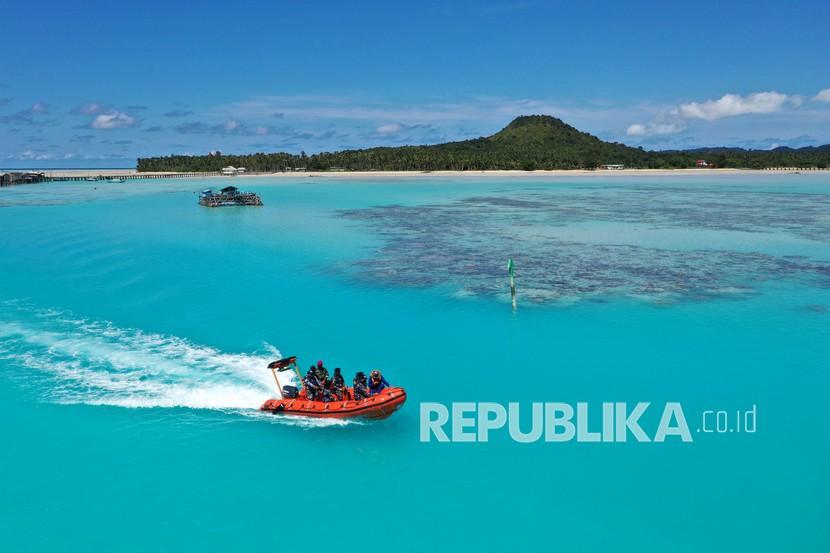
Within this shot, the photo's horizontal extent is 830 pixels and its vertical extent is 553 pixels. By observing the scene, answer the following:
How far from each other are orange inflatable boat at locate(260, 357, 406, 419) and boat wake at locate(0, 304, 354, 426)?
33 centimetres

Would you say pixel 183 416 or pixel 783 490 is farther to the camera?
pixel 183 416

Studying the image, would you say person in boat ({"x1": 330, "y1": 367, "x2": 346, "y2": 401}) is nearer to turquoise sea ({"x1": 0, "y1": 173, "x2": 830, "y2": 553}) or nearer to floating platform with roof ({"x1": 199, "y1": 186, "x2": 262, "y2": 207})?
turquoise sea ({"x1": 0, "y1": 173, "x2": 830, "y2": 553})

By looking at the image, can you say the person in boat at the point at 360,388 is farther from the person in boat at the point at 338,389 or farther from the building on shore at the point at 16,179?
the building on shore at the point at 16,179

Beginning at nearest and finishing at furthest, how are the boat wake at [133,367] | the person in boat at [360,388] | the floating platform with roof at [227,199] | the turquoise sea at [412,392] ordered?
the turquoise sea at [412,392]
the person in boat at [360,388]
the boat wake at [133,367]
the floating platform with roof at [227,199]

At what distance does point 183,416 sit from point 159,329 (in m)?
8.61

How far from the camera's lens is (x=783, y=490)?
13.6m

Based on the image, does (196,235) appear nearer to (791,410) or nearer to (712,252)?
(712,252)

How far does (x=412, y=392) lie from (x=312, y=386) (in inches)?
132

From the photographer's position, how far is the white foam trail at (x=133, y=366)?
18453mm

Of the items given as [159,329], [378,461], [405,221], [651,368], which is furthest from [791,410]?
[405,221]

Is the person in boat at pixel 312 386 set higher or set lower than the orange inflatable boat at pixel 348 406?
higher

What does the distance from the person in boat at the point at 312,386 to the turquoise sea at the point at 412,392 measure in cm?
76

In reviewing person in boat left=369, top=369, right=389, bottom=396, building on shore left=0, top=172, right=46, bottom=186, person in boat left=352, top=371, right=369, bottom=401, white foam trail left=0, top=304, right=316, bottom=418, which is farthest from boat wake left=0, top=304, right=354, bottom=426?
building on shore left=0, top=172, right=46, bottom=186

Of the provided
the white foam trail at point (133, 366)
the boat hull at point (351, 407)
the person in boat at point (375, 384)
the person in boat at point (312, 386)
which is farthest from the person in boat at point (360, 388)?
the white foam trail at point (133, 366)
